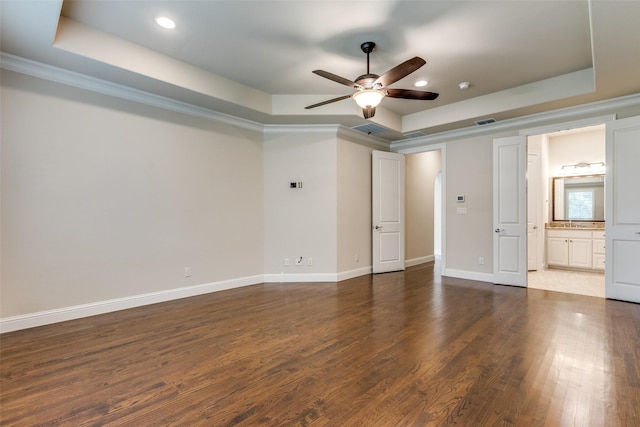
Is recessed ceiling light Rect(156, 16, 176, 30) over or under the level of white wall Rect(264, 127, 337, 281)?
over

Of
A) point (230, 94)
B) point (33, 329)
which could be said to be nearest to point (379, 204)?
point (230, 94)

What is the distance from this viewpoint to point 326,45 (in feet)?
10.7

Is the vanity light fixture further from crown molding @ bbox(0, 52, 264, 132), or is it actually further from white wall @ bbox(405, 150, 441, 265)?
crown molding @ bbox(0, 52, 264, 132)

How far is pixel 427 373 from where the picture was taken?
7.32ft

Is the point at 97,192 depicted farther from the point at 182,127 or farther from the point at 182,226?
the point at 182,127

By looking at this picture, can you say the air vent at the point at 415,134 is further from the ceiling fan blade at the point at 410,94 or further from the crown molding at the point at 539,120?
the ceiling fan blade at the point at 410,94

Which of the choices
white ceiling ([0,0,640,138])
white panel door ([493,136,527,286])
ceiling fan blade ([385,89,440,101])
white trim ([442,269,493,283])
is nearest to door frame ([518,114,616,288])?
white panel door ([493,136,527,286])

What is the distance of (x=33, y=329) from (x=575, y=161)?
931 cm

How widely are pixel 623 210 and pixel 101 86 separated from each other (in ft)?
22.2

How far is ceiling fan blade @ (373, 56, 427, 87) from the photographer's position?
102 inches

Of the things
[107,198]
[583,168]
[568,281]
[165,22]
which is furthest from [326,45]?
[583,168]

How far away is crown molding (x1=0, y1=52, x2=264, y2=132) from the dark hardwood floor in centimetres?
264

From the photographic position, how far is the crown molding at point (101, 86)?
10.1ft

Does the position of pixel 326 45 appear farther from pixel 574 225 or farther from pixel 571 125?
pixel 574 225
